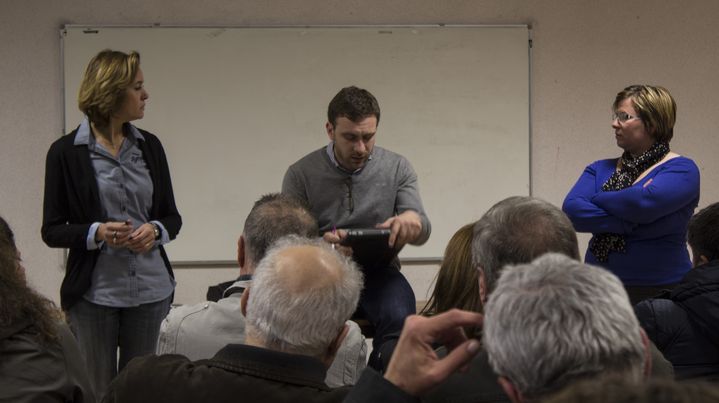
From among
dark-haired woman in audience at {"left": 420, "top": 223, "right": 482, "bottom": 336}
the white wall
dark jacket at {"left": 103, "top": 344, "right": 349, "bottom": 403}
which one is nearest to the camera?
dark jacket at {"left": 103, "top": 344, "right": 349, "bottom": 403}

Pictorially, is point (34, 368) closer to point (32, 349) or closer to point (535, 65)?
point (32, 349)

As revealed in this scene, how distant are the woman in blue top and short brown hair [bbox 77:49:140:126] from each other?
185 centimetres

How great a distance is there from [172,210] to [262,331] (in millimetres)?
1742

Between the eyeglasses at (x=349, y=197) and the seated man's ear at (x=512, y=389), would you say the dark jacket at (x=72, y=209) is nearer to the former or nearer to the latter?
the eyeglasses at (x=349, y=197)

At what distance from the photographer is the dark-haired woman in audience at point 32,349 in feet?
5.56

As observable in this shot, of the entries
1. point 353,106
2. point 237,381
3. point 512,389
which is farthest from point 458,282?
point 353,106

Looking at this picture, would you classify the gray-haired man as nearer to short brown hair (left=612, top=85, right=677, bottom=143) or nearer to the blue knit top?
the blue knit top

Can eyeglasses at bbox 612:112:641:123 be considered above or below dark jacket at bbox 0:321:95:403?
above

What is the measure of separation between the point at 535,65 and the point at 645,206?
6.70 feet

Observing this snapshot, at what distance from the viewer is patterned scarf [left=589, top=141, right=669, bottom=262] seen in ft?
10.4

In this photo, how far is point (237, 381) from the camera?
1455 millimetres

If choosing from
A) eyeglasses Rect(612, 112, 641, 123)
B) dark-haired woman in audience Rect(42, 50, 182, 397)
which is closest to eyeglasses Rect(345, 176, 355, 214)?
dark-haired woman in audience Rect(42, 50, 182, 397)

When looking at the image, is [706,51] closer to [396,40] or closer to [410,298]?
[396,40]


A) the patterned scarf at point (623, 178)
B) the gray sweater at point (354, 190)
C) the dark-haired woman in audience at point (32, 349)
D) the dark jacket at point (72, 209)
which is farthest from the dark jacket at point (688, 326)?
the dark jacket at point (72, 209)
